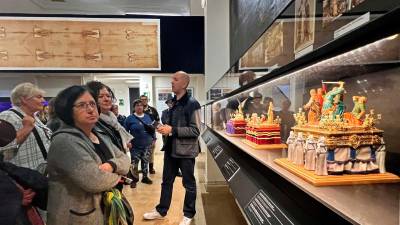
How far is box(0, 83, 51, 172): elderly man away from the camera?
192 cm

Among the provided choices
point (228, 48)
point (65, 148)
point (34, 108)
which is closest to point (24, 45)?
point (34, 108)

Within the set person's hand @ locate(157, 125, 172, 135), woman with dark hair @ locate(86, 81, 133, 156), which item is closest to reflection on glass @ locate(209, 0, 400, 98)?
woman with dark hair @ locate(86, 81, 133, 156)

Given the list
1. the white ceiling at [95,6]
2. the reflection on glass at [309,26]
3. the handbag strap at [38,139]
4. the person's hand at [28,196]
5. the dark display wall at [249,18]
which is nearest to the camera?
the reflection on glass at [309,26]

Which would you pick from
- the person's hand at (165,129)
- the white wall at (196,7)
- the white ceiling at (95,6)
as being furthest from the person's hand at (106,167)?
the white ceiling at (95,6)

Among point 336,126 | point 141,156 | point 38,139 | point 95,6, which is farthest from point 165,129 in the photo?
point 95,6

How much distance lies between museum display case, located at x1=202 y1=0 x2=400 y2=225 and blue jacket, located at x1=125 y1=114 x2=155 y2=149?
3.51 metres

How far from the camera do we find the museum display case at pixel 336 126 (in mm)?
628

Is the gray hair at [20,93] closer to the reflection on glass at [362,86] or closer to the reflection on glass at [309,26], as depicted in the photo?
the reflection on glass at [309,26]

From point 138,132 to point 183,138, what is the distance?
201 cm

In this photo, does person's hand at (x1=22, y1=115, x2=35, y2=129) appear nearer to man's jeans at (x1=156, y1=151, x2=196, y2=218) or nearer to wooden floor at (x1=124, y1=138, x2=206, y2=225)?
man's jeans at (x1=156, y1=151, x2=196, y2=218)

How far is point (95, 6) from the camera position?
7.12m

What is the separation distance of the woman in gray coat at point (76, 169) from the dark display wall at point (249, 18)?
1372mm

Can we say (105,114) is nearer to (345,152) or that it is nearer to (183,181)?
(183,181)

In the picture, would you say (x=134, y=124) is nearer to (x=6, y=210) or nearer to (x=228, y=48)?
(x=228, y=48)
